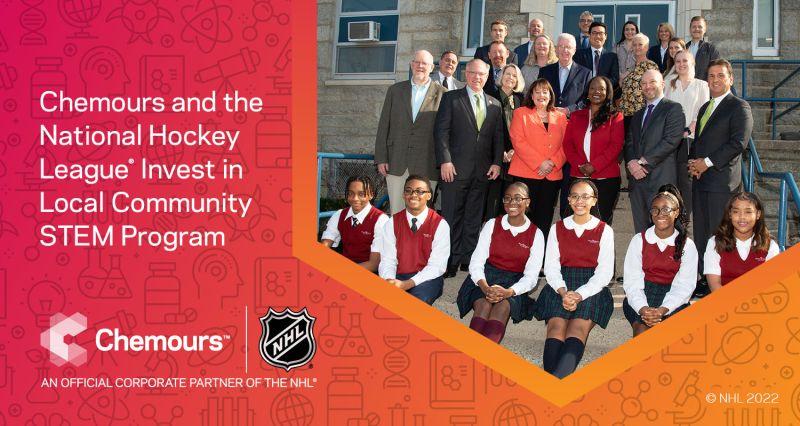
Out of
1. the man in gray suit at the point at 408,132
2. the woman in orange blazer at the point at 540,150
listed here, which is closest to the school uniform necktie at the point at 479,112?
the woman in orange blazer at the point at 540,150

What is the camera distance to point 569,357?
4.05 m

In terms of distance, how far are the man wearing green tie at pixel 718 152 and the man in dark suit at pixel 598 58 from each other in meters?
1.39

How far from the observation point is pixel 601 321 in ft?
14.6

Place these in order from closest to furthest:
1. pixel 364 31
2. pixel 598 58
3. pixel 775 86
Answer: pixel 598 58 → pixel 775 86 → pixel 364 31

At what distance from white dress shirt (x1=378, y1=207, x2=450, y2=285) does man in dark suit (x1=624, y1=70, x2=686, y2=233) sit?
1480mm

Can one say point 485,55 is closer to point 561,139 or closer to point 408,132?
point 408,132

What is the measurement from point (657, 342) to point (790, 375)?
1.61 feet

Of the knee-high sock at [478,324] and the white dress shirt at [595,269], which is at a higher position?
the white dress shirt at [595,269]

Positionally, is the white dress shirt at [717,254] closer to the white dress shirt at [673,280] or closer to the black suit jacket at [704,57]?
the white dress shirt at [673,280]

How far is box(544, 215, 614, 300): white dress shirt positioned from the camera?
4473 mm

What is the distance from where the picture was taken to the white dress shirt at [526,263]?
15.2 feet

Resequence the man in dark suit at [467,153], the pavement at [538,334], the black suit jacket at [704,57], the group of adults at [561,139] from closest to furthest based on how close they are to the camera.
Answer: the pavement at [538,334], the group of adults at [561,139], the man in dark suit at [467,153], the black suit jacket at [704,57]

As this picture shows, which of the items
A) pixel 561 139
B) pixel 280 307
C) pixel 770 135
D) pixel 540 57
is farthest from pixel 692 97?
pixel 280 307

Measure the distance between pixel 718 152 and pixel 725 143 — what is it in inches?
3.4
